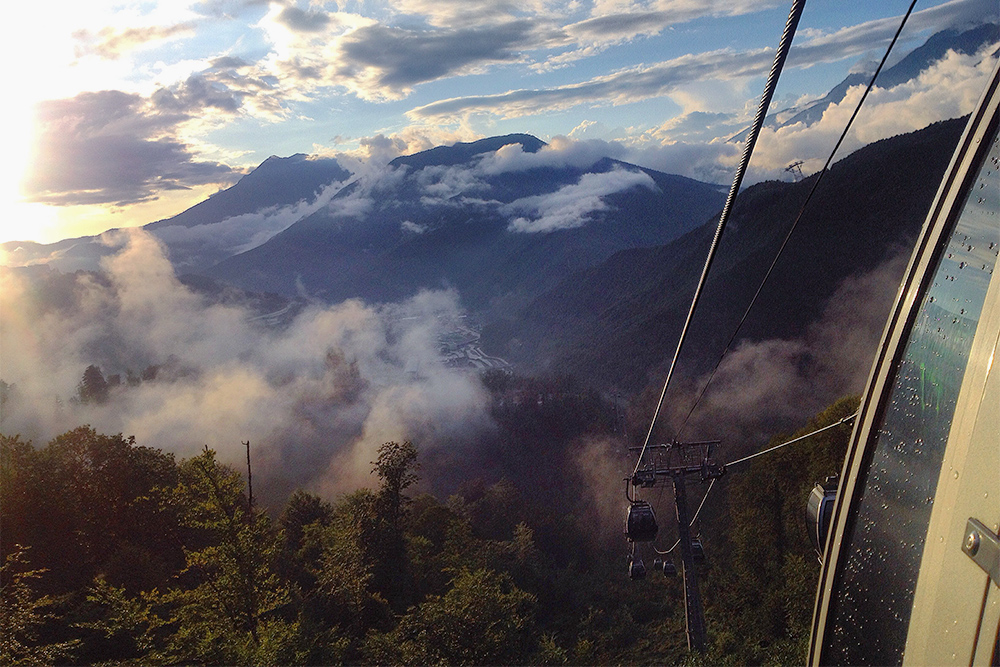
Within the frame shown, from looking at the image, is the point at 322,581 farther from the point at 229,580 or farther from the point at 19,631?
the point at 19,631

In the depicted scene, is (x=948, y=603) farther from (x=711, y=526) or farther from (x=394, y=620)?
(x=711, y=526)

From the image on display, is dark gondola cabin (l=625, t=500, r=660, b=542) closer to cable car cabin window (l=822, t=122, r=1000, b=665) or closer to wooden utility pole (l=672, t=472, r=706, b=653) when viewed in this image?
wooden utility pole (l=672, t=472, r=706, b=653)

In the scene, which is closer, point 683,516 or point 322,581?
point 683,516

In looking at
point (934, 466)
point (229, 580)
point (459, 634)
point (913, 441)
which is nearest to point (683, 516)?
point (459, 634)

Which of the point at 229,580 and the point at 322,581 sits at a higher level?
the point at 229,580

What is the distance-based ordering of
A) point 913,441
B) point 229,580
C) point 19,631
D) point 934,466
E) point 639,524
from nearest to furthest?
point 934,466
point 913,441
point 19,631
point 639,524
point 229,580
